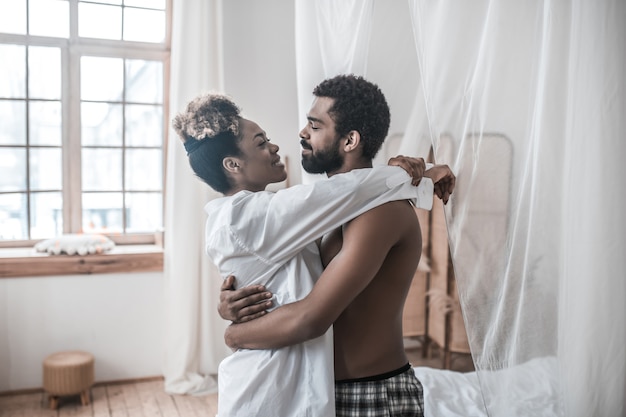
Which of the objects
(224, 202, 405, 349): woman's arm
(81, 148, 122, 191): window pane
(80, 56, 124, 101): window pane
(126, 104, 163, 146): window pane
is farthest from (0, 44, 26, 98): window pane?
(224, 202, 405, 349): woman's arm

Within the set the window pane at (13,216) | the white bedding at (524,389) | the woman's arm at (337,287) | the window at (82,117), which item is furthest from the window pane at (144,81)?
the white bedding at (524,389)

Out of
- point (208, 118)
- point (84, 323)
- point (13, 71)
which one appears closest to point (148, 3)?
point (13, 71)

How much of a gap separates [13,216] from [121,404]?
1386mm

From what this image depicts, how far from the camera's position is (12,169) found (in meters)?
3.84

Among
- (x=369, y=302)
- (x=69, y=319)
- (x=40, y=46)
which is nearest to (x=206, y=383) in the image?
(x=69, y=319)

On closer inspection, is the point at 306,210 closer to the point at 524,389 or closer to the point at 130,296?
the point at 524,389

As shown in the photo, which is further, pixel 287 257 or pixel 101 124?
pixel 101 124

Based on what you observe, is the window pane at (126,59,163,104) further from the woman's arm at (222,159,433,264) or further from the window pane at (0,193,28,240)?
the woman's arm at (222,159,433,264)

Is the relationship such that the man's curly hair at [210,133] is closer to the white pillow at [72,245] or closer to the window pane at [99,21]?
the white pillow at [72,245]

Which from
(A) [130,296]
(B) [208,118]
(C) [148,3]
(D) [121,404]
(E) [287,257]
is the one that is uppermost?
(C) [148,3]

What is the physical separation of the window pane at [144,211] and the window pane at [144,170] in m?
0.06

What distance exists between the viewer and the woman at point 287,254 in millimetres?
1335

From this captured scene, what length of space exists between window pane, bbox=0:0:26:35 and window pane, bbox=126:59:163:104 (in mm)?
664

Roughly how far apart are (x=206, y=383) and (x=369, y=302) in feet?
8.58
